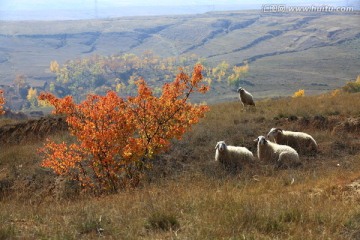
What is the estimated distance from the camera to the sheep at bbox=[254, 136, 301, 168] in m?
14.5

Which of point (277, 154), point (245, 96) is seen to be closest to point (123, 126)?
point (277, 154)

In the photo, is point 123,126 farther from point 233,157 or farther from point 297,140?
point 297,140

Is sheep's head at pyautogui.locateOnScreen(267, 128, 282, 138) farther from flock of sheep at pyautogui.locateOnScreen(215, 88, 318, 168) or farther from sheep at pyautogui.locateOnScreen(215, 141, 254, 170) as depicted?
sheep at pyautogui.locateOnScreen(215, 141, 254, 170)

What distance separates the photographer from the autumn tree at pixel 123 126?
12.7m

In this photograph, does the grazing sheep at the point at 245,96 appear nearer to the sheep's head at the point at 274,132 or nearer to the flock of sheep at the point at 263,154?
the sheep's head at the point at 274,132

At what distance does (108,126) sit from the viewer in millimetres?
13289

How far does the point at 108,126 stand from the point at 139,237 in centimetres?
819

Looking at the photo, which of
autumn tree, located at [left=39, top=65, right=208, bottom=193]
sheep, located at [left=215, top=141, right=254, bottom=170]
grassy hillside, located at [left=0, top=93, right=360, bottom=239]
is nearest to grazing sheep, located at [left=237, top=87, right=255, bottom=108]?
sheep, located at [left=215, top=141, right=254, bottom=170]

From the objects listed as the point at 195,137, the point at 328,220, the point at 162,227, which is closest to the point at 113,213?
the point at 162,227

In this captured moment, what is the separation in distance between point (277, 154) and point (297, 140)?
91.3 inches

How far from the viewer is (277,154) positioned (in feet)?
49.5

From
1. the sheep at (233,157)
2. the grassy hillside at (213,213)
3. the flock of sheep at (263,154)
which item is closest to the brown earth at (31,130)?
the grassy hillside at (213,213)

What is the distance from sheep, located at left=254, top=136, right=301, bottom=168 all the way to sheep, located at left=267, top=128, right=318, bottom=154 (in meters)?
1.50

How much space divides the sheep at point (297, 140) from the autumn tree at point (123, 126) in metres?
4.69
